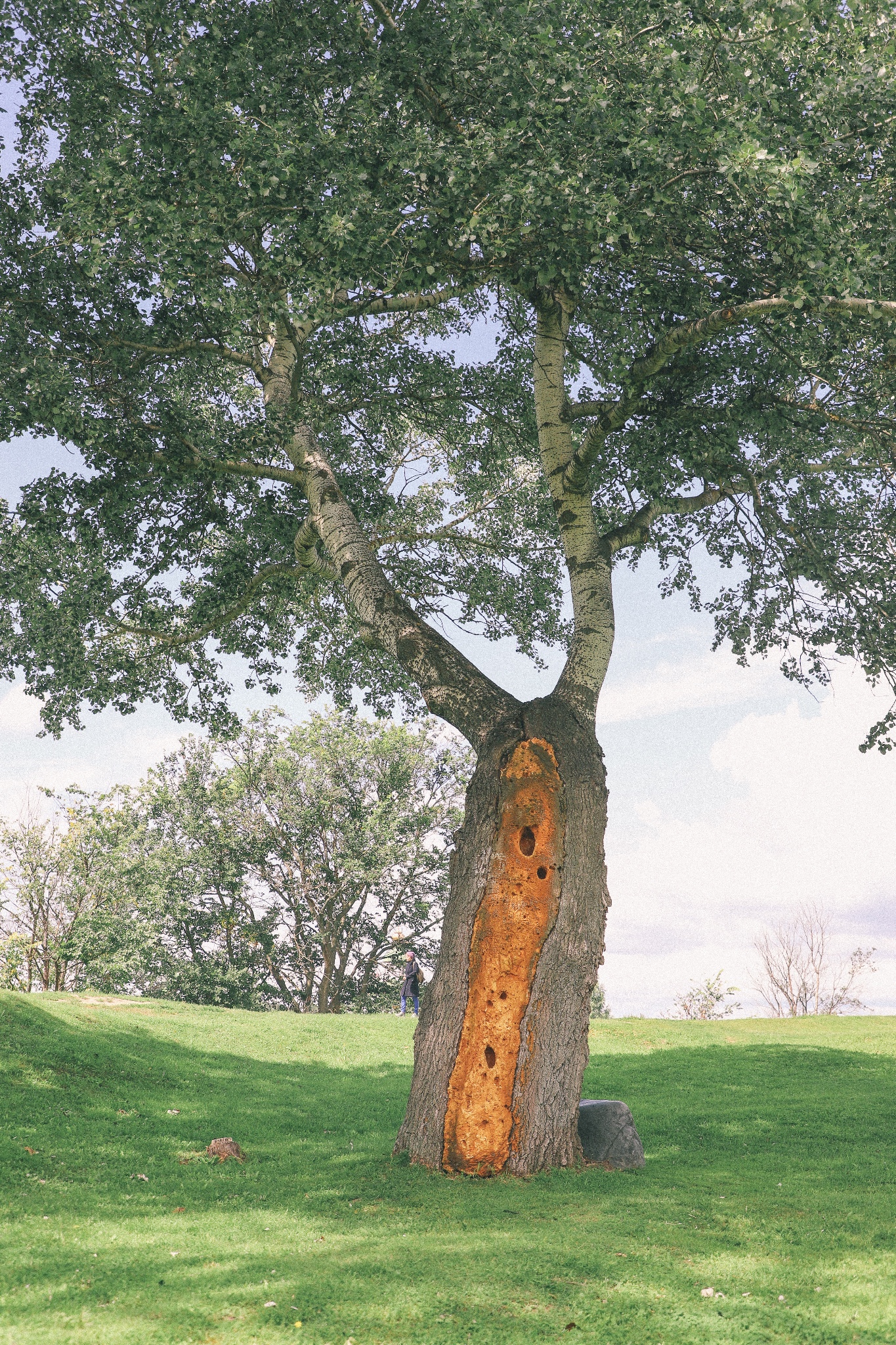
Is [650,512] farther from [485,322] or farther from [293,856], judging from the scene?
[293,856]

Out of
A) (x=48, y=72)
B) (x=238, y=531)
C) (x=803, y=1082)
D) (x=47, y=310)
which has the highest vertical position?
(x=48, y=72)

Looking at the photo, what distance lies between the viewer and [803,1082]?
51.3 ft

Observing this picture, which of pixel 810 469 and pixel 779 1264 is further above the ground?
pixel 810 469

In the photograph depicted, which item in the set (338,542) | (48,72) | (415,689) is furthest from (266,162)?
(415,689)

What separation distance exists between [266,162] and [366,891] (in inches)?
1039

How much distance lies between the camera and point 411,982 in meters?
24.5

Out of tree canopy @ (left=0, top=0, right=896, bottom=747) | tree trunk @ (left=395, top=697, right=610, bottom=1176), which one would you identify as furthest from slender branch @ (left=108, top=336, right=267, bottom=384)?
tree trunk @ (left=395, top=697, right=610, bottom=1176)

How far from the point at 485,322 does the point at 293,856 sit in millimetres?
21358

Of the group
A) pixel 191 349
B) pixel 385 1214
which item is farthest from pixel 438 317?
pixel 385 1214

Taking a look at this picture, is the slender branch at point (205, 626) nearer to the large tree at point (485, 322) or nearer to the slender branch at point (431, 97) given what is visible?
the large tree at point (485, 322)

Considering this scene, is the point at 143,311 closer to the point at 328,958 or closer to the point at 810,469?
the point at 810,469

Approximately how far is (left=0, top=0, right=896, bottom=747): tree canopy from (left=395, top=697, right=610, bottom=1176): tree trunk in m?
1.03

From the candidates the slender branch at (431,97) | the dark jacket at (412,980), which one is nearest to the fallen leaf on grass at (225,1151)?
the slender branch at (431,97)

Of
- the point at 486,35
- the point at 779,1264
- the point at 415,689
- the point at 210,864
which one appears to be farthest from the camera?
the point at 210,864
